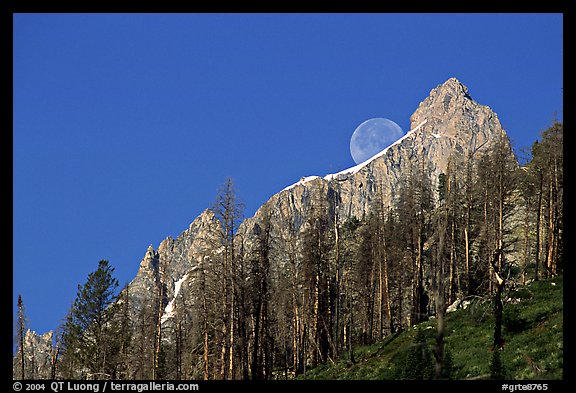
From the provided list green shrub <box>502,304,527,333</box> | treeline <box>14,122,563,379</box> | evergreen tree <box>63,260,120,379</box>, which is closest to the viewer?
green shrub <box>502,304,527,333</box>

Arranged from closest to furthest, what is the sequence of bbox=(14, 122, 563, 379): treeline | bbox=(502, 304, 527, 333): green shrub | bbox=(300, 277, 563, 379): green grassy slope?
1. bbox=(300, 277, 563, 379): green grassy slope
2. bbox=(502, 304, 527, 333): green shrub
3. bbox=(14, 122, 563, 379): treeline

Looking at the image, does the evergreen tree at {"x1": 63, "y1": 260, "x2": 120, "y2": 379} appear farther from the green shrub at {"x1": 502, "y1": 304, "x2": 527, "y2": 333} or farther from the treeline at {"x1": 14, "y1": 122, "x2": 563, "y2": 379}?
the green shrub at {"x1": 502, "y1": 304, "x2": 527, "y2": 333}

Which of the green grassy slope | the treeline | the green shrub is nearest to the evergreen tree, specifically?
the treeline

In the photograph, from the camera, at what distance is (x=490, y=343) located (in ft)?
88.1

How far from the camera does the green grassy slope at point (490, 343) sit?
21.3 meters

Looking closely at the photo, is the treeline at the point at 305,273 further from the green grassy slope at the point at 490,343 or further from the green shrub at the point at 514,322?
the green shrub at the point at 514,322

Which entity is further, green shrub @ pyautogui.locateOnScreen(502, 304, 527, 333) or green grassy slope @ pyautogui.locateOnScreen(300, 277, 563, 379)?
green shrub @ pyautogui.locateOnScreen(502, 304, 527, 333)

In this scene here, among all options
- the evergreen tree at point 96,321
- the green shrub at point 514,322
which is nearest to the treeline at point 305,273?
the evergreen tree at point 96,321

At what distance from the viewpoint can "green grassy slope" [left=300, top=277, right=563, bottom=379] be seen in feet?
69.8

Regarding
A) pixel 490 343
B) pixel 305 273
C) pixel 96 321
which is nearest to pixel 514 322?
pixel 490 343
